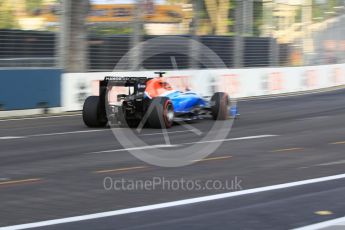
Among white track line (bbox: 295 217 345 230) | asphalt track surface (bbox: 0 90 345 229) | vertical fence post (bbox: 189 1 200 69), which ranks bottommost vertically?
asphalt track surface (bbox: 0 90 345 229)

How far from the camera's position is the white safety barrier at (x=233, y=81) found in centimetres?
2000

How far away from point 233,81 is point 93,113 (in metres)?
11.9

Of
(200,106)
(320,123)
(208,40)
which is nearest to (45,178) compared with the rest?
(200,106)

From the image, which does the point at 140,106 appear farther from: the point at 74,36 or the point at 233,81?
the point at 233,81

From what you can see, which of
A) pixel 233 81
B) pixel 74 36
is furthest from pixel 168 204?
pixel 233 81

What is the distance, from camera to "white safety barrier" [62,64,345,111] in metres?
20.0

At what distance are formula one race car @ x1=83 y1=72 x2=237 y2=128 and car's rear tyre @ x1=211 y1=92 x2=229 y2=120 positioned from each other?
696 millimetres

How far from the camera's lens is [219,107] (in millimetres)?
15906

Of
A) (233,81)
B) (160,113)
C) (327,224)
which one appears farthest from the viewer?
(233,81)

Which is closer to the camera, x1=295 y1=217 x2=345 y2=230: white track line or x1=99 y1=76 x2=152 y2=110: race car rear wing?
x1=295 y1=217 x2=345 y2=230: white track line

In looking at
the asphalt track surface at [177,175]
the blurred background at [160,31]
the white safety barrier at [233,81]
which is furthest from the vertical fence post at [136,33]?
the asphalt track surface at [177,175]

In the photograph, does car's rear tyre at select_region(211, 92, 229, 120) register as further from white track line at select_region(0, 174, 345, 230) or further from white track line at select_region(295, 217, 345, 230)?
white track line at select_region(295, 217, 345, 230)

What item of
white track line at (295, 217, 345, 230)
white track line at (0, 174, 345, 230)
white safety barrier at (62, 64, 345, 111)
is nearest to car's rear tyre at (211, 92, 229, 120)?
white safety barrier at (62, 64, 345, 111)

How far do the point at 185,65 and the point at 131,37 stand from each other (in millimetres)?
2751
